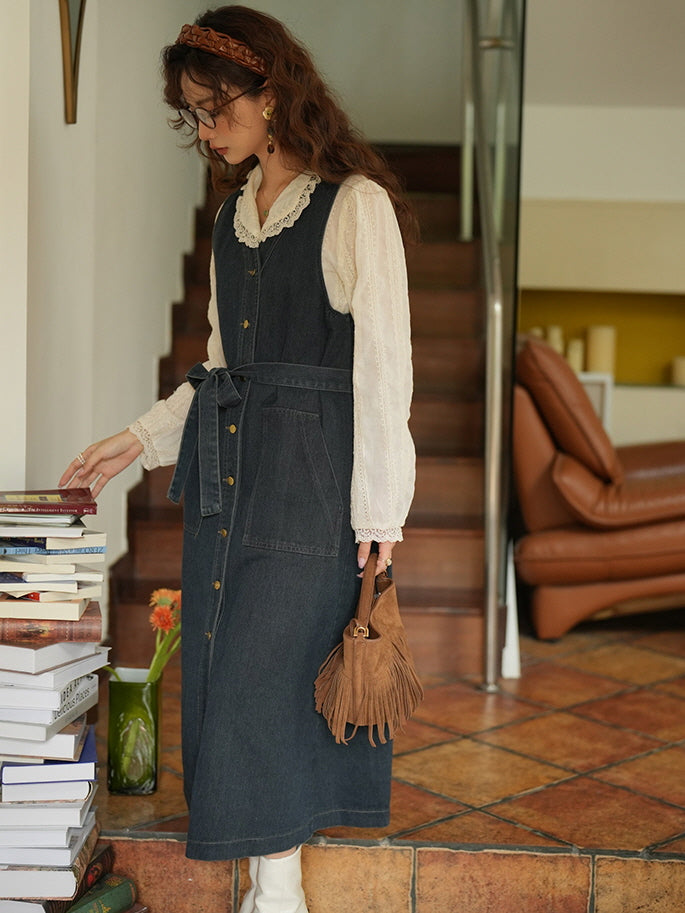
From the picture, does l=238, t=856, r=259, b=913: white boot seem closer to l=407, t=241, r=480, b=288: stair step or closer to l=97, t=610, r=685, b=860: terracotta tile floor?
l=97, t=610, r=685, b=860: terracotta tile floor

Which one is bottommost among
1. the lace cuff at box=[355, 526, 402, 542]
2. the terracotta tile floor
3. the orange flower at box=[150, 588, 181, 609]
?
the terracotta tile floor

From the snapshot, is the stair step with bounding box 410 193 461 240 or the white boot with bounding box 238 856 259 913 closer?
the white boot with bounding box 238 856 259 913

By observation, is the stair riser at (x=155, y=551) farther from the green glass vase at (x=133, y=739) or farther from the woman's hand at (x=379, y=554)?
the woman's hand at (x=379, y=554)

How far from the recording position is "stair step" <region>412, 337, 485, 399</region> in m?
4.03

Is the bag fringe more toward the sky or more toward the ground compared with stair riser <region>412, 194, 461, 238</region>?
more toward the ground

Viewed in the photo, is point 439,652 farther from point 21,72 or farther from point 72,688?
point 21,72

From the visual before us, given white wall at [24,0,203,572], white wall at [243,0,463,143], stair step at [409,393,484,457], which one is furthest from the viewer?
white wall at [243,0,463,143]

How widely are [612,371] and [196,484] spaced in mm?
4250

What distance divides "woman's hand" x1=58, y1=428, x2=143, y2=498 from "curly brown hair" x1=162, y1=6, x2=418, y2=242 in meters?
0.56

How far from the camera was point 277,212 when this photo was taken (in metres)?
1.74

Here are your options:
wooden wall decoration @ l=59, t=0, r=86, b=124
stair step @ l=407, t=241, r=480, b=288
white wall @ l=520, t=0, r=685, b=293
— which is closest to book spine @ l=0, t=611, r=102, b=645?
wooden wall decoration @ l=59, t=0, r=86, b=124

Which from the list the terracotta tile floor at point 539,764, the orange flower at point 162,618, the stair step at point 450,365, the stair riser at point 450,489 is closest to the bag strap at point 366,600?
the terracotta tile floor at point 539,764

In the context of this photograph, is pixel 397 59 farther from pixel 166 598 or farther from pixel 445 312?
pixel 166 598

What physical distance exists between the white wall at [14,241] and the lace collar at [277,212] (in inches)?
18.2
